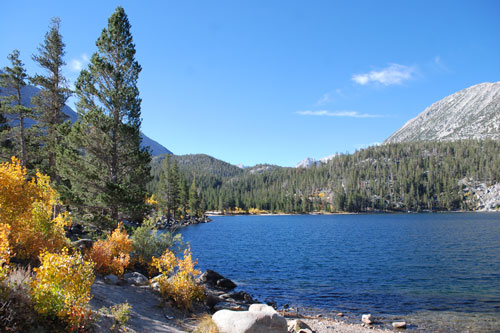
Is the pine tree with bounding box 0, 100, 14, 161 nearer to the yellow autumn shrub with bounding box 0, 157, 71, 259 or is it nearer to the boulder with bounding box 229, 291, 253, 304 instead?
the yellow autumn shrub with bounding box 0, 157, 71, 259

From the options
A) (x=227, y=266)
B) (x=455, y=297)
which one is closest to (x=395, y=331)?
(x=455, y=297)

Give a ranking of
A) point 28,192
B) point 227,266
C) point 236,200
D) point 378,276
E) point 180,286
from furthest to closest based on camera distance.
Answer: point 236,200
point 227,266
point 378,276
point 180,286
point 28,192

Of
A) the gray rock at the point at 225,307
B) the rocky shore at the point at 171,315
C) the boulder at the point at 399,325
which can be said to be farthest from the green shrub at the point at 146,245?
the boulder at the point at 399,325

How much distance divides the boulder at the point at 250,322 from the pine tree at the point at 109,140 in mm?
12828

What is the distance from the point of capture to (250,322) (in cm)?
1066

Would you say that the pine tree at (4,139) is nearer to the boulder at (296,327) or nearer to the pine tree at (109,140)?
the pine tree at (109,140)

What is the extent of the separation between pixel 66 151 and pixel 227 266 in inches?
856

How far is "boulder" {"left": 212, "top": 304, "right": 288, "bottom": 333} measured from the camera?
10.6m

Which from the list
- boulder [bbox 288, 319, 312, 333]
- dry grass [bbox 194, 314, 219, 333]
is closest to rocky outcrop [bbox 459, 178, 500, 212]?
boulder [bbox 288, 319, 312, 333]

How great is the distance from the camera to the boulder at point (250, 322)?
10.6 m

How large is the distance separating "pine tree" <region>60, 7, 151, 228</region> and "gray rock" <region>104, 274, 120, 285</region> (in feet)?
24.7

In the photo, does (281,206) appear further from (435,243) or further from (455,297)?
(455,297)

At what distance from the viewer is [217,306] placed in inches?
637

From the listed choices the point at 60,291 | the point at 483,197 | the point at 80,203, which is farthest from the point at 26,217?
the point at 483,197
